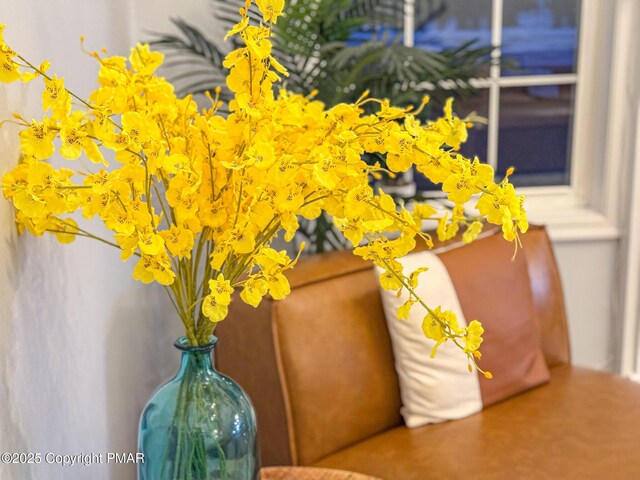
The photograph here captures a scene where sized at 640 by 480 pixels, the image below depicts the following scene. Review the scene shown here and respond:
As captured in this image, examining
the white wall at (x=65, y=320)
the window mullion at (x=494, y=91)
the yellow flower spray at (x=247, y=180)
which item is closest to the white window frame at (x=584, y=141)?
the window mullion at (x=494, y=91)

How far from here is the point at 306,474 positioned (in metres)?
1.53

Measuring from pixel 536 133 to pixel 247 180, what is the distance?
1863 millimetres

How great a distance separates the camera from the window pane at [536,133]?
265 centimetres

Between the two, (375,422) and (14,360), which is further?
(375,422)

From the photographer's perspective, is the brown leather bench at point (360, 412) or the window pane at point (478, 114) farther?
the window pane at point (478, 114)

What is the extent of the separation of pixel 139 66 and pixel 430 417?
104 cm

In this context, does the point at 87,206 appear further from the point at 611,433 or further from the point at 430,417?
the point at 611,433

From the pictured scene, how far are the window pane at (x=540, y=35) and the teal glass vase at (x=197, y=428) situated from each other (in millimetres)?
1750

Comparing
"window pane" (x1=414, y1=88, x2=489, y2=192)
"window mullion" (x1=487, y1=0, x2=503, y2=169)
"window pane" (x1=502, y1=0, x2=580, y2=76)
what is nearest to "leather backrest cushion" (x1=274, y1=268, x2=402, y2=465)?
"window pane" (x1=414, y1=88, x2=489, y2=192)

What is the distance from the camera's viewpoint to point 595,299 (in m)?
2.72

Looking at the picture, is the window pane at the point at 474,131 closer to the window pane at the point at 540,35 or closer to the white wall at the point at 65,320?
the window pane at the point at 540,35

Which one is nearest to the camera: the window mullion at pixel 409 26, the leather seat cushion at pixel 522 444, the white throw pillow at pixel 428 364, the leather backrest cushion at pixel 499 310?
the leather seat cushion at pixel 522 444

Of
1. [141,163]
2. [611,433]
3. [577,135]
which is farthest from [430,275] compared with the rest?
[577,135]

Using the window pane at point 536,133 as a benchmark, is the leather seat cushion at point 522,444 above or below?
below
